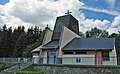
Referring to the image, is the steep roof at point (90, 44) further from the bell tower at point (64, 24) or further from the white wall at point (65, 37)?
the bell tower at point (64, 24)

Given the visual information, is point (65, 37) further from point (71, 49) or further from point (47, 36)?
point (47, 36)

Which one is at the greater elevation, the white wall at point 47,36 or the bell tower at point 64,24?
the bell tower at point 64,24

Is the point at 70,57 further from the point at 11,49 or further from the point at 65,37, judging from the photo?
the point at 11,49

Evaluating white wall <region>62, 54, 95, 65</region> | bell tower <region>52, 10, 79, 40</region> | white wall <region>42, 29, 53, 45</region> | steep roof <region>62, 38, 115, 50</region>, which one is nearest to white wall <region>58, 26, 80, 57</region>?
steep roof <region>62, 38, 115, 50</region>

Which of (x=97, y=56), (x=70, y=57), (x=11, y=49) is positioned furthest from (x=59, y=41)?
(x=11, y=49)

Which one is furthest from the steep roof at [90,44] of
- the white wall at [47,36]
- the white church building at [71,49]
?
the white wall at [47,36]

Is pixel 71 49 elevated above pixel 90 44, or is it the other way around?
pixel 90 44

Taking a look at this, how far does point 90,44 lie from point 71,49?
289cm

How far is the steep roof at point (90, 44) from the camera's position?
2330cm

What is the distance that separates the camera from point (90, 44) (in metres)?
24.8

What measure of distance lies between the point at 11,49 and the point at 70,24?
3125cm

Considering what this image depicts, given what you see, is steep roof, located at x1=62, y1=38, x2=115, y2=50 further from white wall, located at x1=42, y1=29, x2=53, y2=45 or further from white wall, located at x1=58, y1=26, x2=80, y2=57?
white wall, located at x1=42, y1=29, x2=53, y2=45

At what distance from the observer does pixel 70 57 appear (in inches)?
936

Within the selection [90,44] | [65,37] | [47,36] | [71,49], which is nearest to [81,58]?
[71,49]
